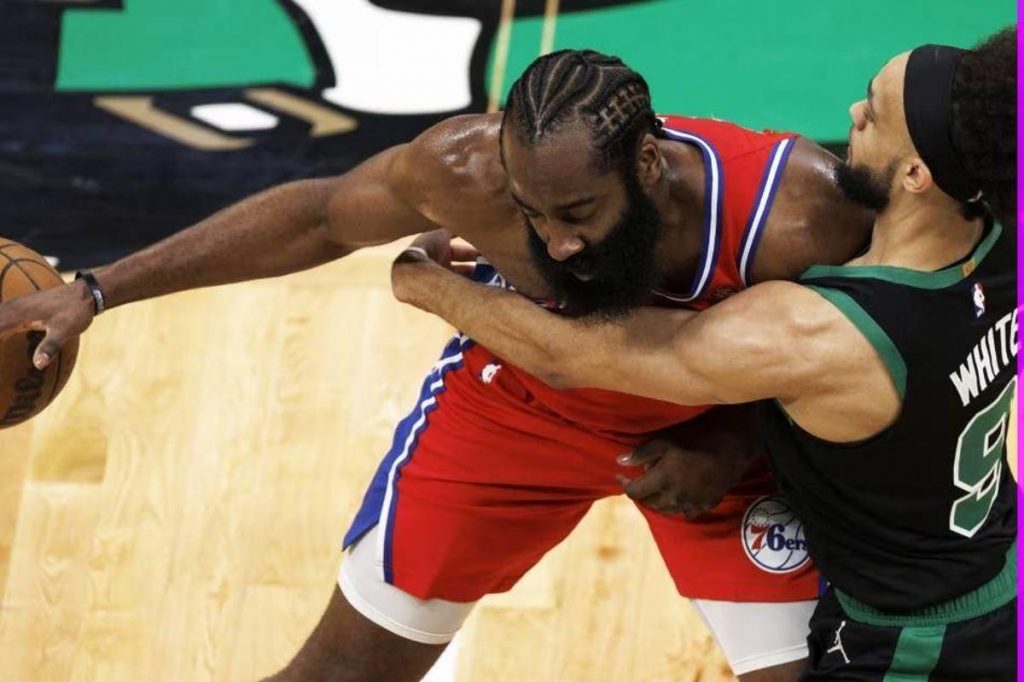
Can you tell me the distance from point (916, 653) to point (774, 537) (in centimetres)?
45

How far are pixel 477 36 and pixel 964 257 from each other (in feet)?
11.5

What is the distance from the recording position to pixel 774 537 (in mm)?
3445

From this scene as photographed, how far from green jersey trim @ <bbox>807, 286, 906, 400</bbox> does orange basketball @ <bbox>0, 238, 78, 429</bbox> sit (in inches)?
65.1

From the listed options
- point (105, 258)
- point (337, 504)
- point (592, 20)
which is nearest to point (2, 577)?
point (337, 504)

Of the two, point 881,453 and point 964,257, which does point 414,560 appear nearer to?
point 881,453

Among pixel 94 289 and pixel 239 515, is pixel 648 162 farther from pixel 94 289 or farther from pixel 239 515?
pixel 239 515

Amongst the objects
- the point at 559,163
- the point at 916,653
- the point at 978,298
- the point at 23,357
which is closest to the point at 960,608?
the point at 916,653

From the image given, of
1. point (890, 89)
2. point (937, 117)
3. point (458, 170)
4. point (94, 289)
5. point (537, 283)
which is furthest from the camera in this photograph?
point (94, 289)

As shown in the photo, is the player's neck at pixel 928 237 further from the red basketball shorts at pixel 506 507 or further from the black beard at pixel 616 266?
the red basketball shorts at pixel 506 507

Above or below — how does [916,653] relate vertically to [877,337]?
below

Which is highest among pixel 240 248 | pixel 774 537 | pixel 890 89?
pixel 890 89

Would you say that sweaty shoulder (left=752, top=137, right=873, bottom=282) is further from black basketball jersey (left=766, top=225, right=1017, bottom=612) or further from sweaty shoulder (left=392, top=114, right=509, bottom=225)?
sweaty shoulder (left=392, top=114, right=509, bottom=225)

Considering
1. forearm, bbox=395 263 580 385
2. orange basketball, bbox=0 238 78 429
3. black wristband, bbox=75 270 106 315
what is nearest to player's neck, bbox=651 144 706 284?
forearm, bbox=395 263 580 385

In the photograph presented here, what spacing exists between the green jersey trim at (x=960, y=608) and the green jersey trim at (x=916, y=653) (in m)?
0.01
